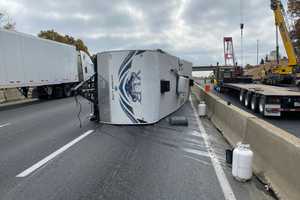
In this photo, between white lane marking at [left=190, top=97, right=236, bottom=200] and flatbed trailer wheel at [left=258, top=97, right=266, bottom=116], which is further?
flatbed trailer wheel at [left=258, top=97, right=266, bottom=116]

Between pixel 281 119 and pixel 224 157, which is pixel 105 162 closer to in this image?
pixel 224 157

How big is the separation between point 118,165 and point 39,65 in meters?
17.3

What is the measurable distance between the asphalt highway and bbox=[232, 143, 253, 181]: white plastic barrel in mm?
131

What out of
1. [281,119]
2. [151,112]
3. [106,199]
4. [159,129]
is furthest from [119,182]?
[281,119]

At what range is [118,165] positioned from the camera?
19.8ft

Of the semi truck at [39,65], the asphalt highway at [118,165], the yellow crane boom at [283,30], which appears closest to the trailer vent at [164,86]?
the asphalt highway at [118,165]

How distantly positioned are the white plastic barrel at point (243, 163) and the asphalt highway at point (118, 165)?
131 millimetres

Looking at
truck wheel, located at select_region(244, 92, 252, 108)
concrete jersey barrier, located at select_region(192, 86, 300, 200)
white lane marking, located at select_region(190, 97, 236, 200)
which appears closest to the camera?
concrete jersey barrier, located at select_region(192, 86, 300, 200)

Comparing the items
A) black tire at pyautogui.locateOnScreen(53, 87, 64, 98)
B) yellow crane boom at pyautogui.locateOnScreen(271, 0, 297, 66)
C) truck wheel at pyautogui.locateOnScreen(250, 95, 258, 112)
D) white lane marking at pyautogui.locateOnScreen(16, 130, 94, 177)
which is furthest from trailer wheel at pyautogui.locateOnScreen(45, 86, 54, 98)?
yellow crane boom at pyautogui.locateOnScreen(271, 0, 297, 66)

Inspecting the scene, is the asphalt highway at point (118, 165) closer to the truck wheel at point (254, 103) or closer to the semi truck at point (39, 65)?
the truck wheel at point (254, 103)

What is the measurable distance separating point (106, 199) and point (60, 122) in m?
7.99

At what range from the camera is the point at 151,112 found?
10.7 meters

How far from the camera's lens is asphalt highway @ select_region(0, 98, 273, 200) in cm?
469

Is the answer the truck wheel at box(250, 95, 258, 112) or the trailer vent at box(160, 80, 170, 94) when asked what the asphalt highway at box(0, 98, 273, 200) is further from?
the truck wheel at box(250, 95, 258, 112)
